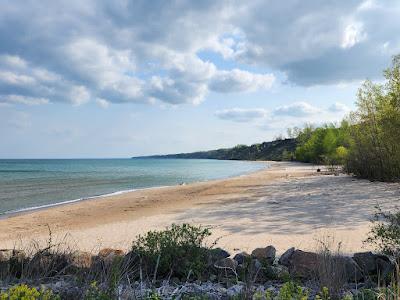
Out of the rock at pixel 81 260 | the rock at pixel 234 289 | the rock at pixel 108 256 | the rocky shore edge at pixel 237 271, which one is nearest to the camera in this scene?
the rock at pixel 234 289

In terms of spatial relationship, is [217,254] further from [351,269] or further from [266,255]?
[351,269]

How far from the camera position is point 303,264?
20.7ft

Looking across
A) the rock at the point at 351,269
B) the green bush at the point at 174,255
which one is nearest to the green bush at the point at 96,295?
the green bush at the point at 174,255

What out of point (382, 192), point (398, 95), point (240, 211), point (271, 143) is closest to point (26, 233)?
point (240, 211)

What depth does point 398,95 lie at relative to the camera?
2317 centimetres

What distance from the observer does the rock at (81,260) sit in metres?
6.28

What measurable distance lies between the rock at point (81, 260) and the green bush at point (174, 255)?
752mm

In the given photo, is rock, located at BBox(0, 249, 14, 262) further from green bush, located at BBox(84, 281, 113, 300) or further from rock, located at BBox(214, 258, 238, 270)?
rock, located at BBox(214, 258, 238, 270)

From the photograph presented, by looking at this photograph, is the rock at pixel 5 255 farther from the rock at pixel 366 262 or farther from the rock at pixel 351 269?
the rock at pixel 366 262

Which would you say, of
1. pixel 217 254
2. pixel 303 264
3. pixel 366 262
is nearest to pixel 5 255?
pixel 217 254

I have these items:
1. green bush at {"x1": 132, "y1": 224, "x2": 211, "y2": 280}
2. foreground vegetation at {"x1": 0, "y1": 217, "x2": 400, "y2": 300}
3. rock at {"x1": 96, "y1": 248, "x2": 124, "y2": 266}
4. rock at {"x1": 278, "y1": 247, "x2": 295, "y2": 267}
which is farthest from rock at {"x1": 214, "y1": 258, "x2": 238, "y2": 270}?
rock at {"x1": 96, "y1": 248, "x2": 124, "y2": 266}

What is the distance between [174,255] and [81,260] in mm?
1499

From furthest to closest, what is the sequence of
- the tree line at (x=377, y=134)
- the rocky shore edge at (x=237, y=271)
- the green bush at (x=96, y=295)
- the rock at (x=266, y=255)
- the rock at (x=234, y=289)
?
the tree line at (x=377, y=134)
the rock at (x=266, y=255)
the rocky shore edge at (x=237, y=271)
the rock at (x=234, y=289)
the green bush at (x=96, y=295)

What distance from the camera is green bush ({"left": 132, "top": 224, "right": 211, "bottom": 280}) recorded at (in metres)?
6.23
